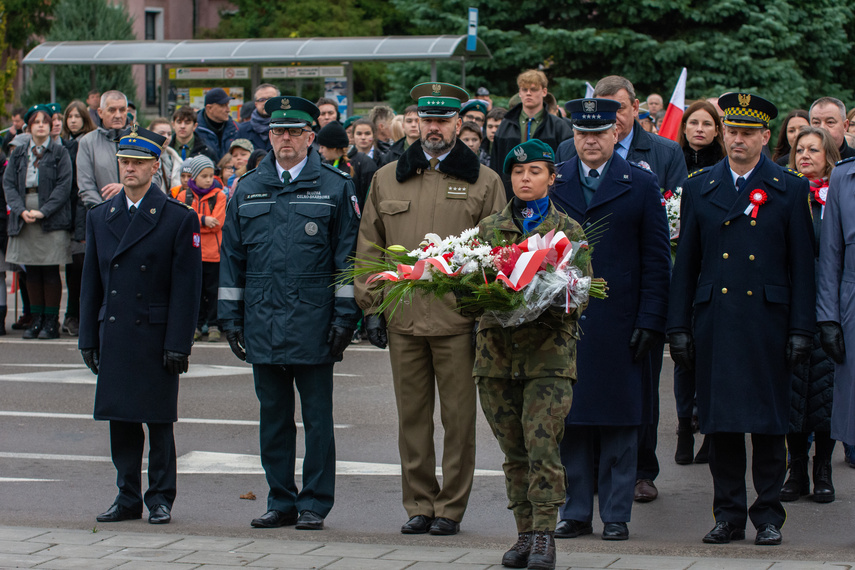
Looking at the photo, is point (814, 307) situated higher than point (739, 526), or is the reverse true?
point (814, 307)

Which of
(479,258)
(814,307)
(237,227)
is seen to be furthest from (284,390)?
(814,307)

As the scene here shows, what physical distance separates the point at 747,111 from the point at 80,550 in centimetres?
411

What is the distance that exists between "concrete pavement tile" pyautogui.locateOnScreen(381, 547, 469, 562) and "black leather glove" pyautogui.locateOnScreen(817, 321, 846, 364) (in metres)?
2.17

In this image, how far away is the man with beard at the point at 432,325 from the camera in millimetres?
6633

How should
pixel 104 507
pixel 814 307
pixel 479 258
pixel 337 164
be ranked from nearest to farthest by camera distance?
pixel 479 258 → pixel 814 307 → pixel 104 507 → pixel 337 164

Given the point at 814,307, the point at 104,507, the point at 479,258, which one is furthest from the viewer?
the point at 104,507

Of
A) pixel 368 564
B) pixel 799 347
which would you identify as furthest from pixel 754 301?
pixel 368 564

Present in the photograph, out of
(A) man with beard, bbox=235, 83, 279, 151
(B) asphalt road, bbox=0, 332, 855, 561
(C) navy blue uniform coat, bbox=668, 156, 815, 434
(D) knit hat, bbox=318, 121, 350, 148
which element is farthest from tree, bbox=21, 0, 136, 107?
(C) navy blue uniform coat, bbox=668, 156, 815, 434

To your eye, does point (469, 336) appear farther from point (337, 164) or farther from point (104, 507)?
point (337, 164)

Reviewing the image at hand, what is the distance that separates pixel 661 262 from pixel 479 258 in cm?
150

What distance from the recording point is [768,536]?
6227 mm

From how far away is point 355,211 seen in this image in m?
6.93

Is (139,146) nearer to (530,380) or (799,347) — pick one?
(530,380)

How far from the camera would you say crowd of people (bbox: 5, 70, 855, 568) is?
6016mm
